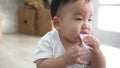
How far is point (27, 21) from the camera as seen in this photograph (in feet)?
9.60

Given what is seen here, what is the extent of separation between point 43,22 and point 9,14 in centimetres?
58

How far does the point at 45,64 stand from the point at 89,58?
0.40ft

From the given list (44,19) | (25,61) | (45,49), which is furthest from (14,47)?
(45,49)

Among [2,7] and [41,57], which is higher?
[2,7]

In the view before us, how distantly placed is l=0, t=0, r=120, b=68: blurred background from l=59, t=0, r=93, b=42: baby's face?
2.72 feet

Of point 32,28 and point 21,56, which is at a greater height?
point 32,28

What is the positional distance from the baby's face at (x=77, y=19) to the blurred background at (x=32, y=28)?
0.83 metres

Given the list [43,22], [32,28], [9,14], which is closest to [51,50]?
[43,22]

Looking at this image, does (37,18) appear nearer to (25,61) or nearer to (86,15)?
(25,61)

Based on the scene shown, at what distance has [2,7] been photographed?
3.01m

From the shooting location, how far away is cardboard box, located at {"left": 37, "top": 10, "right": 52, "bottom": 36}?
2666mm

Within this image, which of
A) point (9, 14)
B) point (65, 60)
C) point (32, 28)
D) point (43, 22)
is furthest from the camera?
point (9, 14)

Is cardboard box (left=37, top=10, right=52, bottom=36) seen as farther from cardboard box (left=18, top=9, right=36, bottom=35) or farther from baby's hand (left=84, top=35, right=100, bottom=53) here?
baby's hand (left=84, top=35, right=100, bottom=53)

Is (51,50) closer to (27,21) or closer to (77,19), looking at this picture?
(77,19)
